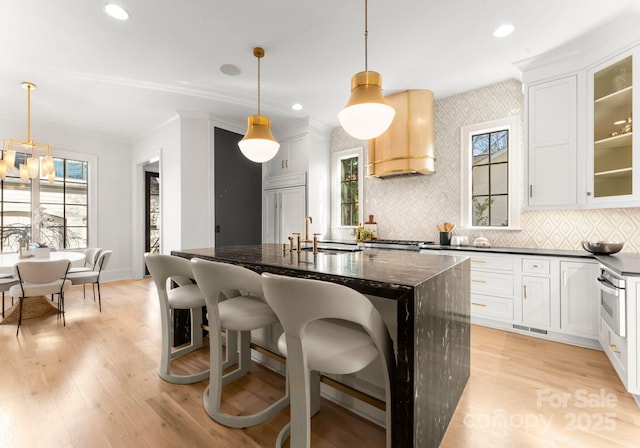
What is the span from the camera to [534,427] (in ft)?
5.42

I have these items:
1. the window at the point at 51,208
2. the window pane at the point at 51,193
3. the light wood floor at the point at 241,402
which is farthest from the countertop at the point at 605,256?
the window pane at the point at 51,193

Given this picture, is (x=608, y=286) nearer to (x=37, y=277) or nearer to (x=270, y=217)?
(x=270, y=217)

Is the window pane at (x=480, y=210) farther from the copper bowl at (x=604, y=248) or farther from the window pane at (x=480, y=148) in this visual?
the copper bowl at (x=604, y=248)

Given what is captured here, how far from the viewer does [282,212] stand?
17.2 feet

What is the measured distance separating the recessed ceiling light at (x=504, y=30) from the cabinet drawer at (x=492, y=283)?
2.34m

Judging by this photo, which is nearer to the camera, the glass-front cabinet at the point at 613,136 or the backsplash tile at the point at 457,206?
the glass-front cabinet at the point at 613,136

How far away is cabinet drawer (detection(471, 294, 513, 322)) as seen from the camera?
3.06 meters

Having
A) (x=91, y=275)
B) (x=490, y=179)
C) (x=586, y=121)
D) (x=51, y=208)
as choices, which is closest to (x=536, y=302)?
(x=490, y=179)

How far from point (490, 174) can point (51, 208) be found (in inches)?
283

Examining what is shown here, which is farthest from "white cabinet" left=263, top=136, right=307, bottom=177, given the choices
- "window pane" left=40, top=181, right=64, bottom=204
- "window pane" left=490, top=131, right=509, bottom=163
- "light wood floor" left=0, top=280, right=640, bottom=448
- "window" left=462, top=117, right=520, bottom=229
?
"window pane" left=40, top=181, right=64, bottom=204

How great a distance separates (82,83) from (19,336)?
2.96 meters

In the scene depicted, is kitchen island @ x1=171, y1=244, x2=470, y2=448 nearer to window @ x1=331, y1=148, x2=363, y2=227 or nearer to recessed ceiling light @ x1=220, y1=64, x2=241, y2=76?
recessed ceiling light @ x1=220, y1=64, x2=241, y2=76

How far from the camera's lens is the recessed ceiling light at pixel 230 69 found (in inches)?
128

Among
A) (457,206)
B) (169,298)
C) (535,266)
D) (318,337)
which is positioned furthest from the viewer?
(457,206)
